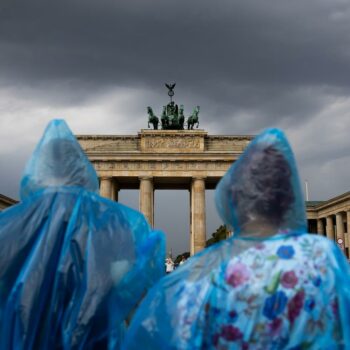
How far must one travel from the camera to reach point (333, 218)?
49250mm

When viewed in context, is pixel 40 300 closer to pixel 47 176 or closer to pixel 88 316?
pixel 88 316

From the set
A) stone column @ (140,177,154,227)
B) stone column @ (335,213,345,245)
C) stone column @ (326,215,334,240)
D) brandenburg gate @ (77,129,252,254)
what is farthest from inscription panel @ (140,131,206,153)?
stone column @ (326,215,334,240)

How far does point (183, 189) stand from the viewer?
49906mm

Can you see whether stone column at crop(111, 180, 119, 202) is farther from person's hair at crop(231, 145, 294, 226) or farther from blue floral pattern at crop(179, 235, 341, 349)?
blue floral pattern at crop(179, 235, 341, 349)

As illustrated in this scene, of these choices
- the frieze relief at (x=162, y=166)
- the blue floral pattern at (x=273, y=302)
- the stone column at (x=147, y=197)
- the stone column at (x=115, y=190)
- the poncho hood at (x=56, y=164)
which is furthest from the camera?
the stone column at (x=115, y=190)

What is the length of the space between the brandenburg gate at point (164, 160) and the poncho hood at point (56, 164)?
37319 millimetres

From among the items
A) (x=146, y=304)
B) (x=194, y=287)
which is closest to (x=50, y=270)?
(x=146, y=304)

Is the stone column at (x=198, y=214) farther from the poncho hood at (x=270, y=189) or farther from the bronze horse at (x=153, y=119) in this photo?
the poncho hood at (x=270, y=189)

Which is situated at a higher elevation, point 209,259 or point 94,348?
point 209,259

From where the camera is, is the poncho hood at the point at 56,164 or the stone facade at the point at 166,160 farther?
the stone facade at the point at 166,160

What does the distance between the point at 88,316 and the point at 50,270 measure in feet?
1.51

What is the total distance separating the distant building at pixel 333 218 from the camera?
1721 inches

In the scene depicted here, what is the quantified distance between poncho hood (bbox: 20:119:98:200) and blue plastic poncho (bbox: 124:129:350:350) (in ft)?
4.53

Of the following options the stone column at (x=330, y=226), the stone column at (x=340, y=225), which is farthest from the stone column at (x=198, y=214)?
the stone column at (x=330, y=226)
